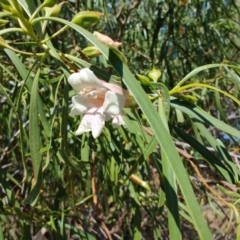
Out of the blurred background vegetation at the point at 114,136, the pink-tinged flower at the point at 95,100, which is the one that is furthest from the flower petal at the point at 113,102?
the blurred background vegetation at the point at 114,136

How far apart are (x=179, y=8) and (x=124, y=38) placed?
0.34 meters

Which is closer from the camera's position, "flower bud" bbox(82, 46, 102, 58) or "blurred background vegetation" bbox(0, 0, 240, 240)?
"flower bud" bbox(82, 46, 102, 58)

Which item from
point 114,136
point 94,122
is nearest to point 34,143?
point 94,122

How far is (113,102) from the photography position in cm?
58

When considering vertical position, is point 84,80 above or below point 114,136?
above

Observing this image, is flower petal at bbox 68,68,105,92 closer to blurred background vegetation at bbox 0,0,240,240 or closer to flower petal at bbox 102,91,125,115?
flower petal at bbox 102,91,125,115

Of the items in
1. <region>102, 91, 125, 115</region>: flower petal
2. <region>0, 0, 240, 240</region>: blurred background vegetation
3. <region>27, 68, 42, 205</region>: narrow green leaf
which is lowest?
<region>0, 0, 240, 240</region>: blurred background vegetation

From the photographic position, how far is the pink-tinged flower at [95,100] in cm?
58

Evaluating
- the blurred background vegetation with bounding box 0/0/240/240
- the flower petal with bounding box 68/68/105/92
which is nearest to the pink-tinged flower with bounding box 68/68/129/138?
the flower petal with bounding box 68/68/105/92

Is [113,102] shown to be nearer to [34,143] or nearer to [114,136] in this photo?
[34,143]

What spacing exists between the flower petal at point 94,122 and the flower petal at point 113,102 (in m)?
0.03

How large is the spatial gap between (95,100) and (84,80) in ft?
0.13

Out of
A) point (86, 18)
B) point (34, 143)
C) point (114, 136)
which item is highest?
point (86, 18)

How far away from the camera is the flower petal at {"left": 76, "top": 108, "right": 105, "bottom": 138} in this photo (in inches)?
23.9
